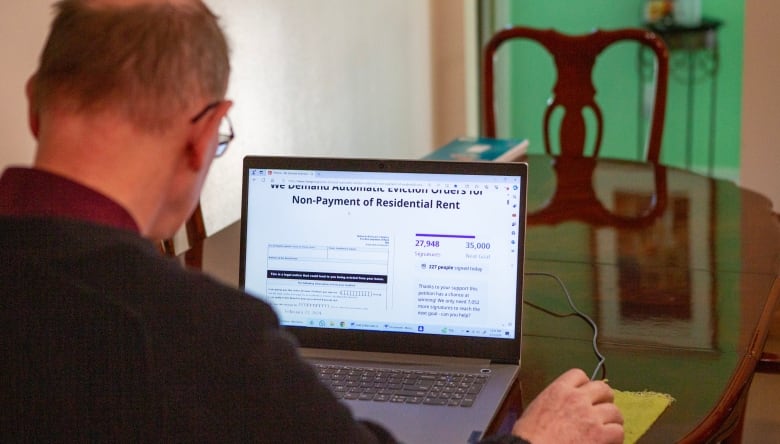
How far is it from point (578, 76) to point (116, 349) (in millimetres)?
2293

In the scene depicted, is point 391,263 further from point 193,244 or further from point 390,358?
point 193,244

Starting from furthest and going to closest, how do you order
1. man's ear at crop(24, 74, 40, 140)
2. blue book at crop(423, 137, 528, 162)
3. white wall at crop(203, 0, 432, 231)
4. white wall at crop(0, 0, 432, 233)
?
white wall at crop(203, 0, 432, 231), blue book at crop(423, 137, 528, 162), white wall at crop(0, 0, 432, 233), man's ear at crop(24, 74, 40, 140)

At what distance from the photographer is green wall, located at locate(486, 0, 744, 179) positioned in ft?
17.2

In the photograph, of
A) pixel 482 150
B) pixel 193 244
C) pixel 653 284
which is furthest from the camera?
pixel 482 150

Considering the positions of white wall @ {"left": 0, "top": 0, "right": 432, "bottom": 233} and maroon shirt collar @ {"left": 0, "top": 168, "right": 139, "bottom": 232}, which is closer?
maroon shirt collar @ {"left": 0, "top": 168, "right": 139, "bottom": 232}

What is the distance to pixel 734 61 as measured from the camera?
5.20 meters

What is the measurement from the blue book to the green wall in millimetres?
2427

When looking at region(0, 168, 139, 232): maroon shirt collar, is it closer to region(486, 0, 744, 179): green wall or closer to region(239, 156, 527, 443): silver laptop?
region(239, 156, 527, 443): silver laptop

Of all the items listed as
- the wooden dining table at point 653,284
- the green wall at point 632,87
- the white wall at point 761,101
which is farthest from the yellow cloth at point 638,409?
the green wall at point 632,87

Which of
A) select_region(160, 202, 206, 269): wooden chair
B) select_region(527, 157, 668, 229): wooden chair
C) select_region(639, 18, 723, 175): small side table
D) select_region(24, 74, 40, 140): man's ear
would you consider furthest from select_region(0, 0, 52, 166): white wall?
select_region(639, 18, 723, 175): small side table

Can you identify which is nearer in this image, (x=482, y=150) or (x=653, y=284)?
(x=653, y=284)

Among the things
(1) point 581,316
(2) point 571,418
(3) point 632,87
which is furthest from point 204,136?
(3) point 632,87

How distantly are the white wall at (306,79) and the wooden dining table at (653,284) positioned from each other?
2.09 ft

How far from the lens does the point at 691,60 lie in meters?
5.27
